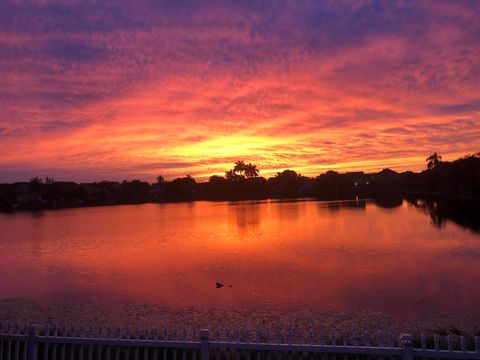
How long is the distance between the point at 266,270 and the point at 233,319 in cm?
1136

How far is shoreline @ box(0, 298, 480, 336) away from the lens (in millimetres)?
16281

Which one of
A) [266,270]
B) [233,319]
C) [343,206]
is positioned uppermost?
[343,206]

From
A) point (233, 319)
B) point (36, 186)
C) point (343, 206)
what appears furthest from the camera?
point (36, 186)

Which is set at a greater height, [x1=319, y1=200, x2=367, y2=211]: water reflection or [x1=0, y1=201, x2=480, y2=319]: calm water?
[x1=319, y1=200, x2=367, y2=211]: water reflection

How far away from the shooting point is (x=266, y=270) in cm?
2938

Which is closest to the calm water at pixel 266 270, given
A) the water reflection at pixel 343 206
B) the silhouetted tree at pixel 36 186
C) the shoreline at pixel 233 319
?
the shoreline at pixel 233 319

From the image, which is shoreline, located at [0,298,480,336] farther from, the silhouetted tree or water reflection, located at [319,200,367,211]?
the silhouetted tree

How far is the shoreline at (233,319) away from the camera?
16.3m

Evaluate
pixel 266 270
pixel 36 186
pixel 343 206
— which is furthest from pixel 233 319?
pixel 36 186

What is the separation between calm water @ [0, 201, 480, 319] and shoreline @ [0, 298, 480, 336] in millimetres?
1184

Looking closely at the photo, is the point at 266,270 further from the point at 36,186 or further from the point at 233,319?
the point at 36,186

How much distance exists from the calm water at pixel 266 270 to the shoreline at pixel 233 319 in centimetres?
118

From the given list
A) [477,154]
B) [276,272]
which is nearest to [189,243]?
[276,272]

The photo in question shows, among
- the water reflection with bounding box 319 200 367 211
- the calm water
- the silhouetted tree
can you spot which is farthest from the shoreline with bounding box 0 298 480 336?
the silhouetted tree
